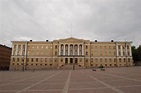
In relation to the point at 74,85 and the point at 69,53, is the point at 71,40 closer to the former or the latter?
the point at 69,53

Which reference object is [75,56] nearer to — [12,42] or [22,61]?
[22,61]

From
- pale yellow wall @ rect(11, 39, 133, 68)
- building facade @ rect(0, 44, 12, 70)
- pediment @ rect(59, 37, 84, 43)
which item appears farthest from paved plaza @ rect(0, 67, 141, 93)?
building facade @ rect(0, 44, 12, 70)

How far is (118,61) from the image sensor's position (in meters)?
83.9

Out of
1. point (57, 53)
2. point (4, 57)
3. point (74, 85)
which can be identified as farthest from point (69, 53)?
point (74, 85)

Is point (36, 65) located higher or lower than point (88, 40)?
lower

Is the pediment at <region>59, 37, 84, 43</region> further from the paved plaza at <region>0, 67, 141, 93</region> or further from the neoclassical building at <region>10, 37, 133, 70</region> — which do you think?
the paved plaza at <region>0, 67, 141, 93</region>

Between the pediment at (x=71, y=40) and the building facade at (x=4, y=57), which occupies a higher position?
the pediment at (x=71, y=40)

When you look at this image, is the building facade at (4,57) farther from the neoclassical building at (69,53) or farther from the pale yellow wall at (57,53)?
the pale yellow wall at (57,53)

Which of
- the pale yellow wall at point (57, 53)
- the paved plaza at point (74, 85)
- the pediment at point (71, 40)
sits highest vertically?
the pediment at point (71, 40)

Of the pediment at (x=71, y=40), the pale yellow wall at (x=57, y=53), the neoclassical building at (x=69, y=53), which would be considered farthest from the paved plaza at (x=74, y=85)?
the pale yellow wall at (x=57, y=53)

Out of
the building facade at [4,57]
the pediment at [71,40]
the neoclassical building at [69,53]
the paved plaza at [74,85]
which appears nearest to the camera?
the paved plaza at [74,85]

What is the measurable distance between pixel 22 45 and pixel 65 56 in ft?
90.9

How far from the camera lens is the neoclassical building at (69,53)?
8119 cm

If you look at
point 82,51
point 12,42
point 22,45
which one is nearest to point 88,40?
point 82,51
